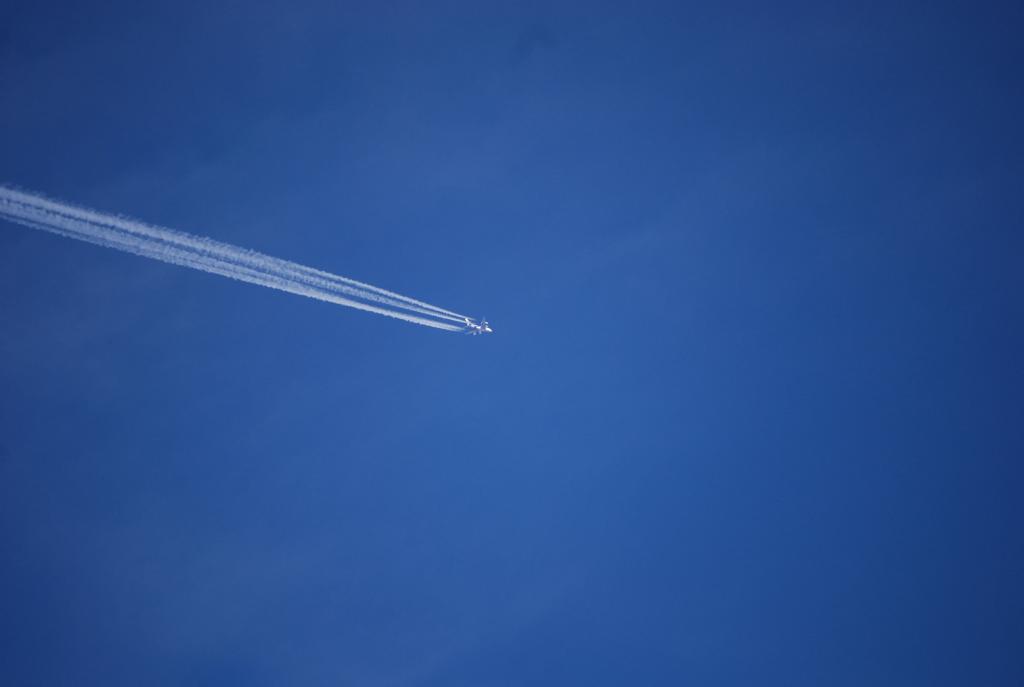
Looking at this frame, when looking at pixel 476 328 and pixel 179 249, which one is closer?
pixel 179 249

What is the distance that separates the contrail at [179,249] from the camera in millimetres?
15836

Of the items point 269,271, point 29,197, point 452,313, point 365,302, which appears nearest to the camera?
point 29,197

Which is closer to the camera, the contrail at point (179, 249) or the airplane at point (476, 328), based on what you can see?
the contrail at point (179, 249)

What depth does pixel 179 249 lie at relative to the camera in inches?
687

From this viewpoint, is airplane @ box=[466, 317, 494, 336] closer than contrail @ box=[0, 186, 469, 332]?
No

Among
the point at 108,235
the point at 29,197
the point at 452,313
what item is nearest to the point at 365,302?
the point at 452,313

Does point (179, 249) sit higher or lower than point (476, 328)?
lower

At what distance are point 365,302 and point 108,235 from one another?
25.1 ft

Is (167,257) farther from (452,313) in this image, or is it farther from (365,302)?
(452,313)

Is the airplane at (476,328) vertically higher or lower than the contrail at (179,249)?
higher

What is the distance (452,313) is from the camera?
→ 26.4 m

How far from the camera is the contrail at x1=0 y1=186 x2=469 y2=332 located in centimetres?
1584

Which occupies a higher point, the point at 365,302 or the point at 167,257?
the point at 365,302

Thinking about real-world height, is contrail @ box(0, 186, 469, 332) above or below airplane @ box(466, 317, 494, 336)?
below
